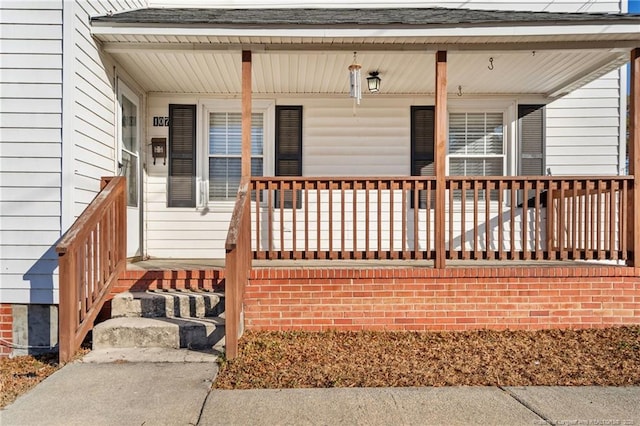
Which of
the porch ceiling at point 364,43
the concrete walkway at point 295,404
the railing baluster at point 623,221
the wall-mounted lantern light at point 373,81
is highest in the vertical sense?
the porch ceiling at point 364,43

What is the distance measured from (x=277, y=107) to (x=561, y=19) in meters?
3.71

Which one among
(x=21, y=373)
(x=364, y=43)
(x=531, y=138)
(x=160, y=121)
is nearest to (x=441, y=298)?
(x=364, y=43)

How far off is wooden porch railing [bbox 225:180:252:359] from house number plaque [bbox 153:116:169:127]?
2731mm

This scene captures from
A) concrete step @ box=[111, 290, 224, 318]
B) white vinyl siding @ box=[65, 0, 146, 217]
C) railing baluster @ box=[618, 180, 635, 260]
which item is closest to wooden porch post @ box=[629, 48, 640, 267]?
railing baluster @ box=[618, 180, 635, 260]

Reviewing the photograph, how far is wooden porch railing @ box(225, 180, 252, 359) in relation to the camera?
3.74m

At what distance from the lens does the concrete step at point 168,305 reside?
4438mm

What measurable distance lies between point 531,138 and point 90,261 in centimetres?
597

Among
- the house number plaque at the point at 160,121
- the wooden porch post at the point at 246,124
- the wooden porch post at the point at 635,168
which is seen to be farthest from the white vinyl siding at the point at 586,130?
the house number plaque at the point at 160,121

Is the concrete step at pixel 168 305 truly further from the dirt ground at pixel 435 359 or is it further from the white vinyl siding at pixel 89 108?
the white vinyl siding at pixel 89 108

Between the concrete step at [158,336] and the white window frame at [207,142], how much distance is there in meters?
2.64

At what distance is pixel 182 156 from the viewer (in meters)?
6.45

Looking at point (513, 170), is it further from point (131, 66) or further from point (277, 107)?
point (131, 66)

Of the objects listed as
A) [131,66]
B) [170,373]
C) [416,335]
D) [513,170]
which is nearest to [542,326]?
[416,335]

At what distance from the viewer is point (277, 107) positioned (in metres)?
6.54
